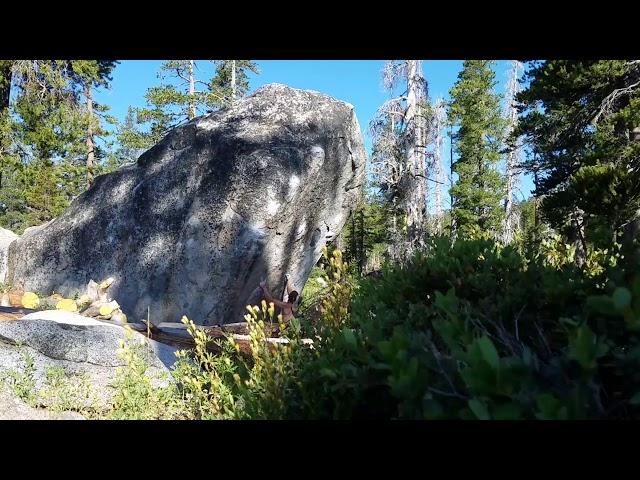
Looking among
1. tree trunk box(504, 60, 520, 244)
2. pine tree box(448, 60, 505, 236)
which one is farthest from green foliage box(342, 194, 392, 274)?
tree trunk box(504, 60, 520, 244)

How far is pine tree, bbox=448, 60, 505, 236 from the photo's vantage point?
27.3 meters

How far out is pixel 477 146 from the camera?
2909 cm

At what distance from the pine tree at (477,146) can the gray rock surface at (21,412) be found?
81.8 ft

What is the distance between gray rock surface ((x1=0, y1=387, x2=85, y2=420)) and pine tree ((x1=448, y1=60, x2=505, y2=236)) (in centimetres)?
2495

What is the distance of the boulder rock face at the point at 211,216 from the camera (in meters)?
7.86

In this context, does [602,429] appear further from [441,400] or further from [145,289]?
[145,289]

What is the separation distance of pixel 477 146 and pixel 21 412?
1151 inches

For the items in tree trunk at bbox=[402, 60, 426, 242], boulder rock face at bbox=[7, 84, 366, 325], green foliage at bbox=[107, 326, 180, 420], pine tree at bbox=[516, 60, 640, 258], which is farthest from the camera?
tree trunk at bbox=[402, 60, 426, 242]

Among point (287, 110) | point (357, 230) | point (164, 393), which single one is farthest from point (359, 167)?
point (357, 230)

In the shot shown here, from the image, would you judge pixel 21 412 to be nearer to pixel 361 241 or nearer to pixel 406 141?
pixel 406 141

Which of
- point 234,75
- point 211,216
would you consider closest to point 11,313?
point 211,216

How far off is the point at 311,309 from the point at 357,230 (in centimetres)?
2760

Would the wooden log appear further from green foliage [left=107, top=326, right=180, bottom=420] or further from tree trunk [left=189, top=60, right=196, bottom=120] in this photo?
tree trunk [left=189, top=60, right=196, bottom=120]
